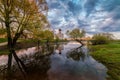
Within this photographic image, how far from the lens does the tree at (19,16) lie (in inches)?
1299

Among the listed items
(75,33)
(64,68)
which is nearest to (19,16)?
(64,68)

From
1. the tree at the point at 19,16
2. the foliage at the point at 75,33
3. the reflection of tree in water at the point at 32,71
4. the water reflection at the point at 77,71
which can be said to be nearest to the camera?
the reflection of tree in water at the point at 32,71

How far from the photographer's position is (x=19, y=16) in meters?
34.4

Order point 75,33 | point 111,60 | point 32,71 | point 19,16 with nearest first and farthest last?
1. point 32,71
2. point 111,60
3. point 19,16
4. point 75,33

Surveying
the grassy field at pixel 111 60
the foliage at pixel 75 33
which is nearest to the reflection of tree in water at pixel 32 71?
the grassy field at pixel 111 60

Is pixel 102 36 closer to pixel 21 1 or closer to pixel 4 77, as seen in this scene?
pixel 21 1

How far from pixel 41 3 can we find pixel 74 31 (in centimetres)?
14528

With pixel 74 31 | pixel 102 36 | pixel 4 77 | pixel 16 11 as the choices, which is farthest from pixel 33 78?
pixel 74 31

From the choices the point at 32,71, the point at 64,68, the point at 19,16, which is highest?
the point at 19,16

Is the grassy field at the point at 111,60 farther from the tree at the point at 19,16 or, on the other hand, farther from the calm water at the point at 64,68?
the tree at the point at 19,16

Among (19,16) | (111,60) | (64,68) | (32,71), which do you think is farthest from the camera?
(19,16)

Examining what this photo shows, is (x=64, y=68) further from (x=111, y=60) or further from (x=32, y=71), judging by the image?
(x=111, y=60)

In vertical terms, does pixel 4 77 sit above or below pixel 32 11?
below

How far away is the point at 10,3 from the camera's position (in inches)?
1298
